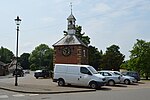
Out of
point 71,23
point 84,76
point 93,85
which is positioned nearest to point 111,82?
point 84,76

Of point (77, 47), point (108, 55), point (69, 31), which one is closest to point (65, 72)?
point (77, 47)

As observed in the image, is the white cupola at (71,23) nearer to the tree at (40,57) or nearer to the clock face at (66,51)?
the clock face at (66,51)

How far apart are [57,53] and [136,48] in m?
19.5

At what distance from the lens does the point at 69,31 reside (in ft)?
179

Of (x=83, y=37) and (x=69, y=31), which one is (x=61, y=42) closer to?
(x=69, y=31)

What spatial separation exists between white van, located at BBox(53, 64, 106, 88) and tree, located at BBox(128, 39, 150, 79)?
35736mm

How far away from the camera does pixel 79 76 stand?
27.4 meters

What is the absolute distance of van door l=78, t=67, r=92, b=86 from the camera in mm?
26745

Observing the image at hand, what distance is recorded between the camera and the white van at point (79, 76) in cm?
2638

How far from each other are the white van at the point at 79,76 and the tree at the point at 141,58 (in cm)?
3574

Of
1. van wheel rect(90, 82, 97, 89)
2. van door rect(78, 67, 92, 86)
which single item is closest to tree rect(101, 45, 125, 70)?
van door rect(78, 67, 92, 86)

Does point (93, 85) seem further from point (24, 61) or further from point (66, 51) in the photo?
point (24, 61)

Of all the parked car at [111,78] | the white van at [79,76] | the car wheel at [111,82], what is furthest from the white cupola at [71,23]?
the white van at [79,76]

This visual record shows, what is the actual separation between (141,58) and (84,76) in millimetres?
37325
